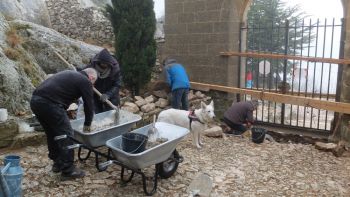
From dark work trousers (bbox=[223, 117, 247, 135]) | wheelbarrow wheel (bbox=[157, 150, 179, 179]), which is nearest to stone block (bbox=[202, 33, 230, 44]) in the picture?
dark work trousers (bbox=[223, 117, 247, 135])

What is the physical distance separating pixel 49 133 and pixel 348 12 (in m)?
6.71

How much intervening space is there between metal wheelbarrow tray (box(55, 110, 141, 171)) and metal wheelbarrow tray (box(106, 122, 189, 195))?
30 cm

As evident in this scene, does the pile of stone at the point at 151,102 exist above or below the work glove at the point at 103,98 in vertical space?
below

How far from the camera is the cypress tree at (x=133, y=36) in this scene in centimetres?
945

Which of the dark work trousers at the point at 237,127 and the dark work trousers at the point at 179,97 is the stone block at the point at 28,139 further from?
the dark work trousers at the point at 237,127

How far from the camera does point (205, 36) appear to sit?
9883mm

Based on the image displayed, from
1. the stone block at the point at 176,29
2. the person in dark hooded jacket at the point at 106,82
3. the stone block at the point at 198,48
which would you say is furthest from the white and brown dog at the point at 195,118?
the stone block at the point at 176,29

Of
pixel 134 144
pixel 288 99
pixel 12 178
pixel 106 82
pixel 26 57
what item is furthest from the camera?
pixel 288 99

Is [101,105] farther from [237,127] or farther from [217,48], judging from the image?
[217,48]

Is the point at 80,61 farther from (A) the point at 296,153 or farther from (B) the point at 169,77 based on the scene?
(A) the point at 296,153

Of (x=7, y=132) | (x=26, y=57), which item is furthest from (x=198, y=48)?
(x=7, y=132)

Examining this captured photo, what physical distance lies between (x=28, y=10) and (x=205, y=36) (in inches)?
269

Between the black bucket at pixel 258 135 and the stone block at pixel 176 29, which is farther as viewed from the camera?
the stone block at pixel 176 29

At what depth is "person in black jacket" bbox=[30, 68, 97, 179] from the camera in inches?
166
